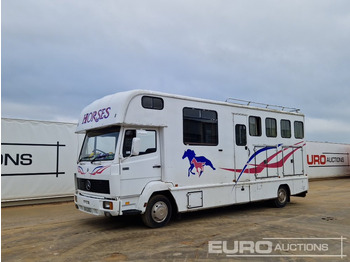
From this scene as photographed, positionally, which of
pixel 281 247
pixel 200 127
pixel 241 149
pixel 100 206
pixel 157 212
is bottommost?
pixel 281 247

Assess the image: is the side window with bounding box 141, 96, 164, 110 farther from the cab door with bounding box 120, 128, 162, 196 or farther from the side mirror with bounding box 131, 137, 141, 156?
the side mirror with bounding box 131, 137, 141, 156

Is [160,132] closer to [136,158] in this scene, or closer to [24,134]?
[136,158]

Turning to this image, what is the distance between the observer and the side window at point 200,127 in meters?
7.97

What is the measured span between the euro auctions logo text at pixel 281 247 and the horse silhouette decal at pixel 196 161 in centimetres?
228

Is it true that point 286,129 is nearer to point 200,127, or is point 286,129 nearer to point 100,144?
point 200,127

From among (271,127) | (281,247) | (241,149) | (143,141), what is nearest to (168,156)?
(143,141)

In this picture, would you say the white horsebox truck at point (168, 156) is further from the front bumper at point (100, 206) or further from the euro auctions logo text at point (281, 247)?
the euro auctions logo text at point (281, 247)

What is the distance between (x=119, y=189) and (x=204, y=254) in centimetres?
233

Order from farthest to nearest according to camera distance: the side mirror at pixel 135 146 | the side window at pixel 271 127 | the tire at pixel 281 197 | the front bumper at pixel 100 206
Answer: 1. the tire at pixel 281 197
2. the side window at pixel 271 127
3. the side mirror at pixel 135 146
4. the front bumper at pixel 100 206

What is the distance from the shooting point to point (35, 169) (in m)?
10.9

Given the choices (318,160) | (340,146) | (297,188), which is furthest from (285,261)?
(340,146)

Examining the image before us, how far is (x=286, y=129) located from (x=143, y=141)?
18.5 feet

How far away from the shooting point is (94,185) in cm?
712

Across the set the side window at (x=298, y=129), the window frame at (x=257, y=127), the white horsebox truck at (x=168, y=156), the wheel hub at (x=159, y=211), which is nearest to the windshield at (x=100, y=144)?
the white horsebox truck at (x=168, y=156)
